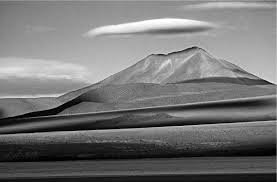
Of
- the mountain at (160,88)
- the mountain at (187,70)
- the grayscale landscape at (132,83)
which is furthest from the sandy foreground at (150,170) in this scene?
the mountain at (187,70)

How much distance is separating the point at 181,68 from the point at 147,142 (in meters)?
0.68

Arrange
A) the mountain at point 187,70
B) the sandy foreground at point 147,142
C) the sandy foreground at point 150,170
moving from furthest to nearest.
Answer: the mountain at point 187,70
the sandy foreground at point 147,142
the sandy foreground at point 150,170

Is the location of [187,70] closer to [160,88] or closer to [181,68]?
[181,68]

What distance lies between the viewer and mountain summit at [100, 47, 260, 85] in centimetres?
442

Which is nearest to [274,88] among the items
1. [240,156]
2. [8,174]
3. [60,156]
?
[240,156]

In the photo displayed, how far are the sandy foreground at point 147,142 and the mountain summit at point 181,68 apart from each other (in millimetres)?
408

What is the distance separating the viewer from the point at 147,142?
4.33 meters

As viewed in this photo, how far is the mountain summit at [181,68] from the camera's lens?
4.42 m

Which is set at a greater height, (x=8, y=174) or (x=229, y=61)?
(x=229, y=61)

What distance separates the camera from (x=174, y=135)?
4.32 metres

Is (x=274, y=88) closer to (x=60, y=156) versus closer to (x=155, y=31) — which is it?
(x=155, y=31)

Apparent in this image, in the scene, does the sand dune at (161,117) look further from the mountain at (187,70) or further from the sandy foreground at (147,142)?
the mountain at (187,70)

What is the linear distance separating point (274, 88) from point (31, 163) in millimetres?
2099

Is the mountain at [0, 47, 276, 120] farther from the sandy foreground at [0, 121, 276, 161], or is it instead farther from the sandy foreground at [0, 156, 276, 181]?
the sandy foreground at [0, 156, 276, 181]
